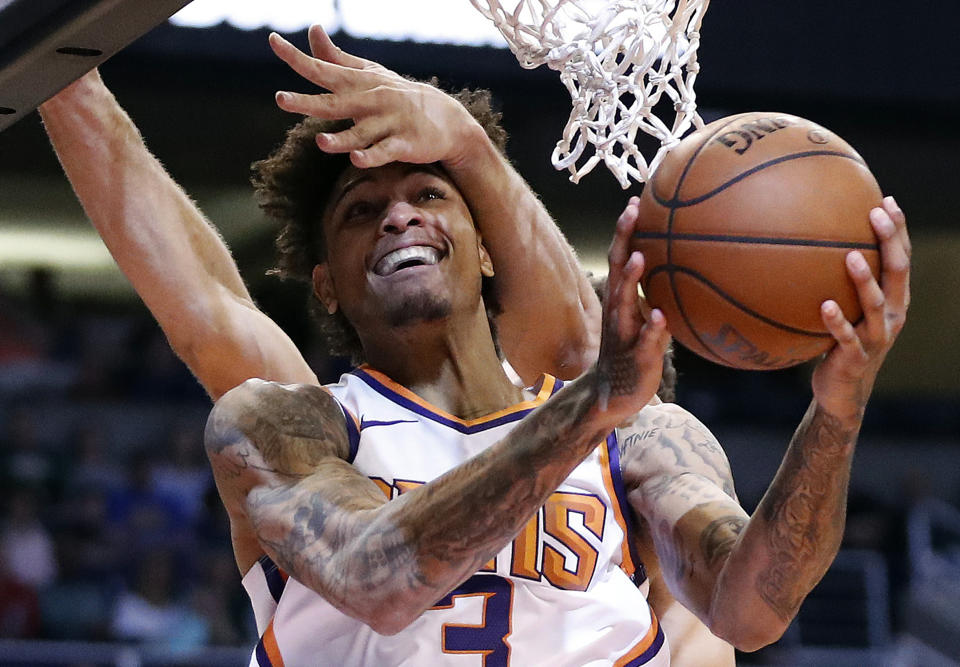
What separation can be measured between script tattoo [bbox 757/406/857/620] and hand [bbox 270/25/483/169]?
2.90 ft

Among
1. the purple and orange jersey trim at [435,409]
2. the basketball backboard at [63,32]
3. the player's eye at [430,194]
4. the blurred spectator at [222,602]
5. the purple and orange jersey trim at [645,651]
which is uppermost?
the basketball backboard at [63,32]

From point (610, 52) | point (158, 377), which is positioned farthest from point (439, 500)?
point (158, 377)

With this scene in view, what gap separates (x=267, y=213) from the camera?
10.2 feet

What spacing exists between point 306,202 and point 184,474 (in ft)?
19.3

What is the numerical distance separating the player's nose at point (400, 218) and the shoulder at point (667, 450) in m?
0.58

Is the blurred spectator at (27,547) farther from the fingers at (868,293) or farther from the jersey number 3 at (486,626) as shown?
the fingers at (868,293)

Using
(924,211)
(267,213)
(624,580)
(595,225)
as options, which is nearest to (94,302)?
(595,225)

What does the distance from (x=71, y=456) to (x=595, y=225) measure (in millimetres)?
4475

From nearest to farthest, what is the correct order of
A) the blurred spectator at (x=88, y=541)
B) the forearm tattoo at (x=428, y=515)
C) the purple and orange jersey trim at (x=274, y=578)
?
1. the forearm tattoo at (x=428, y=515)
2. the purple and orange jersey trim at (x=274, y=578)
3. the blurred spectator at (x=88, y=541)

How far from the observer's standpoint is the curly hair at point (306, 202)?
9.72 feet

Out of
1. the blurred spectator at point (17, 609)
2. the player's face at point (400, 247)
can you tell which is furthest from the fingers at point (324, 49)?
the blurred spectator at point (17, 609)

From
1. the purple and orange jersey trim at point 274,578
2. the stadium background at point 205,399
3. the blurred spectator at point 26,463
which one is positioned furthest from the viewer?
the blurred spectator at point 26,463

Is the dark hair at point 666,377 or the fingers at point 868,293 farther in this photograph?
the dark hair at point 666,377

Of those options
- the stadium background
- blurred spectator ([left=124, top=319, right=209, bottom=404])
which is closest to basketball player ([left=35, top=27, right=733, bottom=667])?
the stadium background
